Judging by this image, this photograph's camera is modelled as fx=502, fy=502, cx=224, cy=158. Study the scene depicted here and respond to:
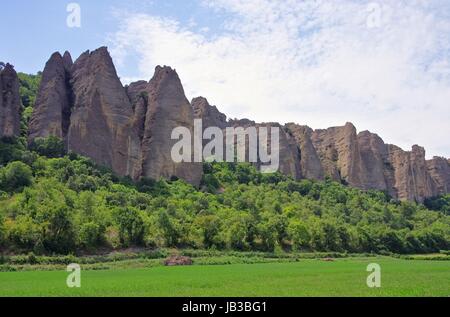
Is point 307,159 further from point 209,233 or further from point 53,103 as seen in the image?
point 209,233

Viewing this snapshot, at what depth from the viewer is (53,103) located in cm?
7850

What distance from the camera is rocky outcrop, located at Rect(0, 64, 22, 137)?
73375mm

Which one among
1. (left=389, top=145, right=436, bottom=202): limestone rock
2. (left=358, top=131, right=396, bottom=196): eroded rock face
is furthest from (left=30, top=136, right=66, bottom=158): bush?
(left=389, top=145, right=436, bottom=202): limestone rock

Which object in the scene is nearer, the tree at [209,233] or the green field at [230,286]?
the green field at [230,286]

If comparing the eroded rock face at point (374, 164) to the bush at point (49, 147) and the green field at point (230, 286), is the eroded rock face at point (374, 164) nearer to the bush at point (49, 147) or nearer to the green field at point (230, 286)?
the bush at point (49, 147)

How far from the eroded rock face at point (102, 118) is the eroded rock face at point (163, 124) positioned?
2.60 metres

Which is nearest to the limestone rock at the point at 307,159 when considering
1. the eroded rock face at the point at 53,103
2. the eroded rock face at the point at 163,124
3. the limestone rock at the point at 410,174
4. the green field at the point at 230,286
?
the limestone rock at the point at 410,174

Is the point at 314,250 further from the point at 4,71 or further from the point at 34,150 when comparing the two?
the point at 4,71

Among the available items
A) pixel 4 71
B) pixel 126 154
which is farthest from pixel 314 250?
pixel 4 71

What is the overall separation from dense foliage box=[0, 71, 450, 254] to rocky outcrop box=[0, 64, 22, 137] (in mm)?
→ 2004

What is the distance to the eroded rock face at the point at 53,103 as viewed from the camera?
76.6 meters

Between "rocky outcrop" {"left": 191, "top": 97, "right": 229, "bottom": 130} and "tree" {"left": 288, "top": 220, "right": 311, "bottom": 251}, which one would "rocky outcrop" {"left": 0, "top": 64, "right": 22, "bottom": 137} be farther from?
"tree" {"left": 288, "top": 220, "right": 311, "bottom": 251}

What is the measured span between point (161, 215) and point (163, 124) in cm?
3310
